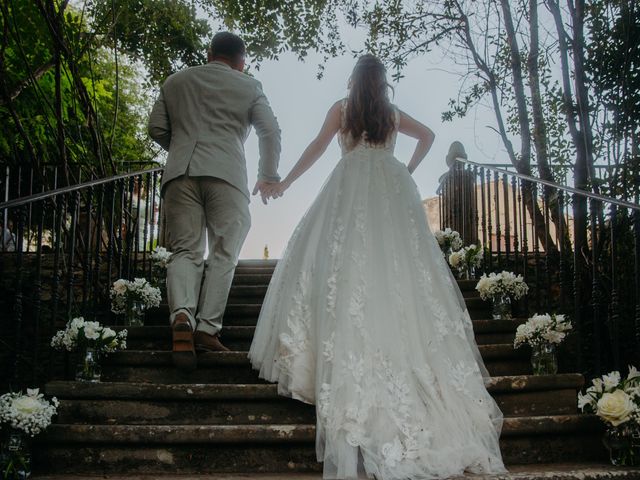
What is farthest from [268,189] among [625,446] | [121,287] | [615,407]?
[625,446]

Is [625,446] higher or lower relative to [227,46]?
lower

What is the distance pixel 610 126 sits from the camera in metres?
5.09

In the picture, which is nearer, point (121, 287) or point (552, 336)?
point (552, 336)

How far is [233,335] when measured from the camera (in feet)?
13.6

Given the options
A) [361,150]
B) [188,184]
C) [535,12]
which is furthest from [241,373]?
[535,12]

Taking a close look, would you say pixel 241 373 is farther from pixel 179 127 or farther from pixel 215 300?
Answer: pixel 179 127

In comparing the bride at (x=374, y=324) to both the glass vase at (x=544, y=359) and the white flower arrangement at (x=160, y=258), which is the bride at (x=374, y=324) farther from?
the white flower arrangement at (x=160, y=258)

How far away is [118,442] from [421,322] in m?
1.39

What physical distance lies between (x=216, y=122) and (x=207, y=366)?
4.40 feet

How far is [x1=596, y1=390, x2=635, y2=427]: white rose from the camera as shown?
Answer: 282 cm

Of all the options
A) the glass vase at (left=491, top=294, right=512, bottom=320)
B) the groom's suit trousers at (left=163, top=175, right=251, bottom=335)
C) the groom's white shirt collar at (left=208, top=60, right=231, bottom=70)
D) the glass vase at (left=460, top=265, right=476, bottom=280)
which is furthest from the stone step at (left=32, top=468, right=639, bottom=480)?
the glass vase at (left=460, top=265, right=476, bottom=280)

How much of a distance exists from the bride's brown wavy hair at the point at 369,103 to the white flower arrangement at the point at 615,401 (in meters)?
1.59

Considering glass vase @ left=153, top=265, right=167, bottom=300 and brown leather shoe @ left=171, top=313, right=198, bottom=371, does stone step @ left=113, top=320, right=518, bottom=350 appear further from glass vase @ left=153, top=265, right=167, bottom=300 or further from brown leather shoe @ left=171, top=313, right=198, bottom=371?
glass vase @ left=153, top=265, right=167, bottom=300

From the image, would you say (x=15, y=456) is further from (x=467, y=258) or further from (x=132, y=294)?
(x=467, y=258)
